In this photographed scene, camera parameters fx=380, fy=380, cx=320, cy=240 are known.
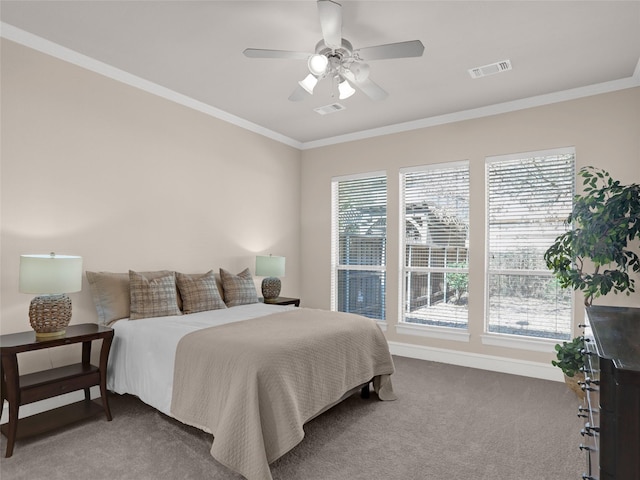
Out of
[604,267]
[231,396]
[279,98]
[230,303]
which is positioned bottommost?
[231,396]

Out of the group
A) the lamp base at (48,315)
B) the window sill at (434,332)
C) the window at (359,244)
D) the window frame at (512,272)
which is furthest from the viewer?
the window at (359,244)

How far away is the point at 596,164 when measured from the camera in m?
3.67

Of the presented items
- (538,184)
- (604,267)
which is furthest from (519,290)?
(538,184)

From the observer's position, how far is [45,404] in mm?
2959

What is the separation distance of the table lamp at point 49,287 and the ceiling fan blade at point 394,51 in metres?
2.45

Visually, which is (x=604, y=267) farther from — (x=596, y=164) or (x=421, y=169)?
(x=421, y=169)

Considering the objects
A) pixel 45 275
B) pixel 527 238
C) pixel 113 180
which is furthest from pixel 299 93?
pixel 527 238

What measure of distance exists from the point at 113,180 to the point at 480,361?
13.8 feet

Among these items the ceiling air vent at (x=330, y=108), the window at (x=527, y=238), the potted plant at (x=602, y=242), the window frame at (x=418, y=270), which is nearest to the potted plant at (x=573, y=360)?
the potted plant at (x=602, y=242)

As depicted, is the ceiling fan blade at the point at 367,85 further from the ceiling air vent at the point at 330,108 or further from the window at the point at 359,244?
the window at the point at 359,244

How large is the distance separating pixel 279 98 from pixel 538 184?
288cm

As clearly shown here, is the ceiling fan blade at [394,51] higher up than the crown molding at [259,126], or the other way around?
the crown molding at [259,126]

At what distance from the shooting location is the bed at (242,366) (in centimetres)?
210

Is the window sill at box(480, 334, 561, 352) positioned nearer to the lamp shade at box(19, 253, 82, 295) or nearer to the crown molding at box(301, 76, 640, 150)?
the crown molding at box(301, 76, 640, 150)
